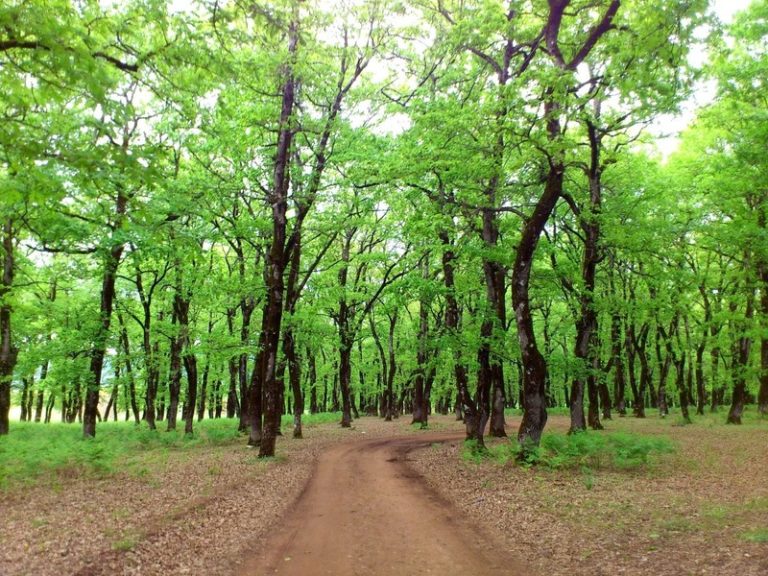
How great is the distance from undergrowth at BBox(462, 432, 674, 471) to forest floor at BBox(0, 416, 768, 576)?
333 mm

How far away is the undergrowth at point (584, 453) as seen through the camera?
1296 cm

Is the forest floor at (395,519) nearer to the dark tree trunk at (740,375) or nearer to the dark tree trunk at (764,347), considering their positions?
the dark tree trunk at (764,347)

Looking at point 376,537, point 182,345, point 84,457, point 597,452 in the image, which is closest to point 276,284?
point 84,457

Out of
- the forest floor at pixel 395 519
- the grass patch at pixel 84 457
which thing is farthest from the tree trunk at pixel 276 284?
the grass patch at pixel 84 457

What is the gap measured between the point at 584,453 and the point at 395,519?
24.6ft

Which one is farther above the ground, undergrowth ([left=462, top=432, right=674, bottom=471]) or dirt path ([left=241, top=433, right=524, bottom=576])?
undergrowth ([left=462, top=432, right=674, bottom=471])

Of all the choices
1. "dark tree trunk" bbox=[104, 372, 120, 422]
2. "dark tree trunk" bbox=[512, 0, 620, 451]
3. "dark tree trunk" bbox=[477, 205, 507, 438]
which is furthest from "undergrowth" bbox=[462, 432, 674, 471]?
"dark tree trunk" bbox=[104, 372, 120, 422]

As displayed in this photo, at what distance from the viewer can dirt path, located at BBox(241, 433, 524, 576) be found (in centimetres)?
655

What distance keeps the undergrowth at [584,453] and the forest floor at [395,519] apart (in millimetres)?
333

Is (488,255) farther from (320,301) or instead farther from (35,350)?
(35,350)

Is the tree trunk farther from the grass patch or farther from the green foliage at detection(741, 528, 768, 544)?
the green foliage at detection(741, 528, 768, 544)

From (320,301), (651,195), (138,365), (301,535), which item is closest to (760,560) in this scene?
(301,535)

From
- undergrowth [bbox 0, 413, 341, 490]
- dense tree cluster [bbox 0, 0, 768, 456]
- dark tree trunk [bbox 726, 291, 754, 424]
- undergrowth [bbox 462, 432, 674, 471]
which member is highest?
dense tree cluster [bbox 0, 0, 768, 456]

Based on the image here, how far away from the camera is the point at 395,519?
29.1 feet
